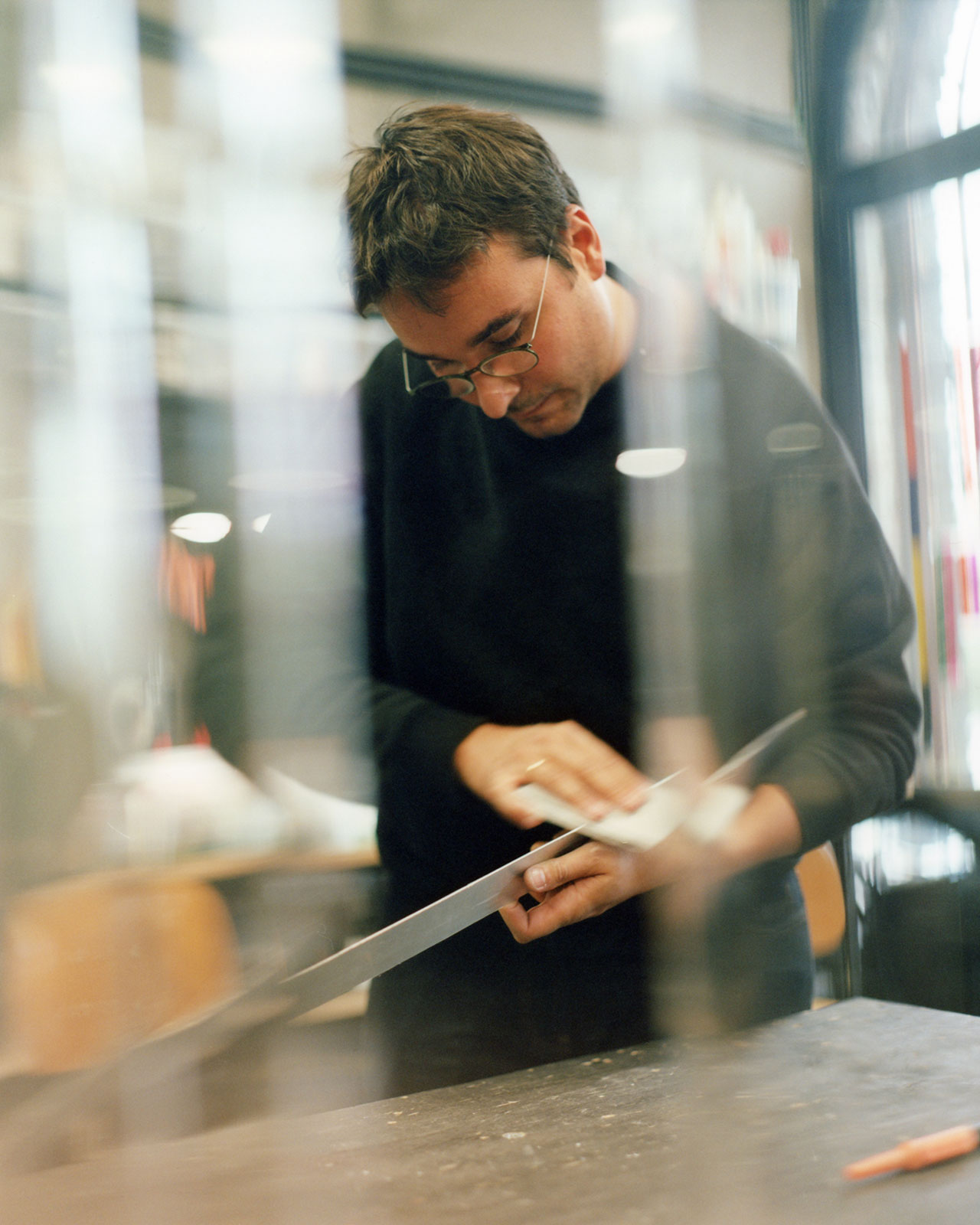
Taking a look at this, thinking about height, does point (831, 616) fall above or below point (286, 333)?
below

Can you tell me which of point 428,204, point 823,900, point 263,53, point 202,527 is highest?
point 263,53

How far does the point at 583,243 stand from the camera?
33.3 inches

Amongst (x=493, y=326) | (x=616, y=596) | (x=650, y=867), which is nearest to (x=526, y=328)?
(x=493, y=326)

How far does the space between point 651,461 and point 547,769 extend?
0.30 meters

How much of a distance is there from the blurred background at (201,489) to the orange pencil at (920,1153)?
0.37m

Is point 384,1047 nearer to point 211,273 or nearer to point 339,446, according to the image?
point 339,446

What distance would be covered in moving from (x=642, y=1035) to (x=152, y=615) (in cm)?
54

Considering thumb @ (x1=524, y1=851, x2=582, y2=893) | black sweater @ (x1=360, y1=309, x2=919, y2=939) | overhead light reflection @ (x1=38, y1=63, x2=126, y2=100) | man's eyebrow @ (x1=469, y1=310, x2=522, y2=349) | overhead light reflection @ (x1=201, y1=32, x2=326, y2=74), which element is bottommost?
thumb @ (x1=524, y1=851, x2=582, y2=893)

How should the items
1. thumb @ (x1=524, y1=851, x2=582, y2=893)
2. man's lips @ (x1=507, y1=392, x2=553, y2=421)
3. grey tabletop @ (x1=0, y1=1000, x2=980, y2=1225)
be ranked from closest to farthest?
grey tabletop @ (x1=0, y1=1000, x2=980, y2=1225) → thumb @ (x1=524, y1=851, x2=582, y2=893) → man's lips @ (x1=507, y1=392, x2=553, y2=421)

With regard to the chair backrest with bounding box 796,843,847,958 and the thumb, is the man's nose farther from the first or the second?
the chair backrest with bounding box 796,843,847,958

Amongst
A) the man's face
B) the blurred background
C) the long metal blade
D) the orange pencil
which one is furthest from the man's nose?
the orange pencil

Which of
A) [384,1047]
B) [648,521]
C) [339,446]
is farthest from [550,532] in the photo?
[384,1047]

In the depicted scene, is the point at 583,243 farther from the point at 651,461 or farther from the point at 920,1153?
the point at 920,1153

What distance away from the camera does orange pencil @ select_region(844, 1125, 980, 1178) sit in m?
0.50
